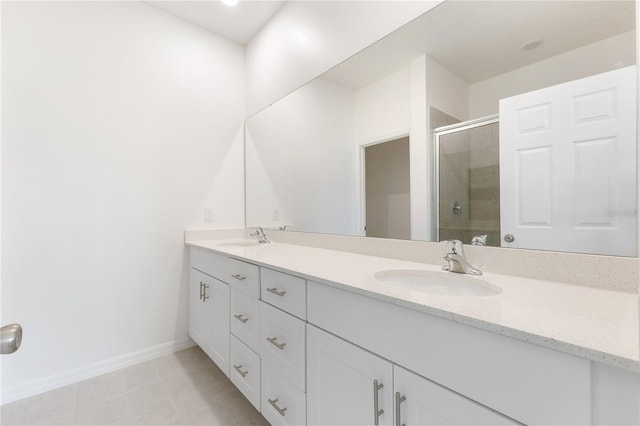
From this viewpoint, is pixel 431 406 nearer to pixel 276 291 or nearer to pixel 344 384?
pixel 344 384

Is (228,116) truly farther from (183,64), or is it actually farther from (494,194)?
(494,194)

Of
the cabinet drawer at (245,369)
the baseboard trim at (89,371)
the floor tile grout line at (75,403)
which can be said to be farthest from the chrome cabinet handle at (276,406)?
the baseboard trim at (89,371)

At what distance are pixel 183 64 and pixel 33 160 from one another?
114 centimetres

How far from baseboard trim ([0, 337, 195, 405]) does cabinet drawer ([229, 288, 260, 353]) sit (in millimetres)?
899

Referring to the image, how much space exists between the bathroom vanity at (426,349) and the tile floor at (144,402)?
0.27 m

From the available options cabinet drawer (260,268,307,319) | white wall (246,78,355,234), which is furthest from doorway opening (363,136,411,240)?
cabinet drawer (260,268,307,319)

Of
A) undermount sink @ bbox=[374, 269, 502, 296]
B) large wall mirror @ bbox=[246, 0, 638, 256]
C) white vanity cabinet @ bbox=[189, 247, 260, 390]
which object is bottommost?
white vanity cabinet @ bbox=[189, 247, 260, 390]

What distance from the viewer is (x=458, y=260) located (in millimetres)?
995

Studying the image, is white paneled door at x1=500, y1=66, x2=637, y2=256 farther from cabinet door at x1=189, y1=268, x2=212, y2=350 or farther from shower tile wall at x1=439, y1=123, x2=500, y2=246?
cabinet door at x1=189, y1=268, x2=212, y2=350

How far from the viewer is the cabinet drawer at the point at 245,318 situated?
124 cm

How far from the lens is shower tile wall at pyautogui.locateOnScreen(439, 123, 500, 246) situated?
1.02m

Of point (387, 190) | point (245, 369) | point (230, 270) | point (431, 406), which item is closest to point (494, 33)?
point (387, 190)

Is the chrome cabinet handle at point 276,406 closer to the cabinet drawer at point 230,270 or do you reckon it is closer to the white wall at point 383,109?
the cabinet drawer at point 230,270

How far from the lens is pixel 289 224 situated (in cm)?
201
